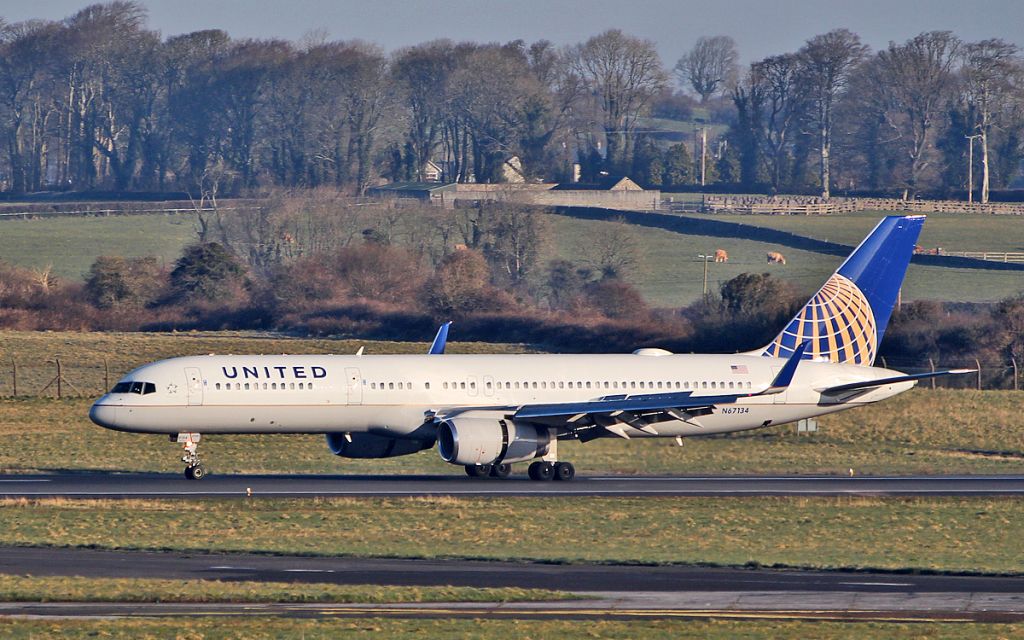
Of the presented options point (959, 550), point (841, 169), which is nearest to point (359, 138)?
point (841, 169)

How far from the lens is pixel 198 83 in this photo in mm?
190000

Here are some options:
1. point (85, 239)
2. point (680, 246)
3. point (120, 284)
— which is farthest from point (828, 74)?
point (120, 284)

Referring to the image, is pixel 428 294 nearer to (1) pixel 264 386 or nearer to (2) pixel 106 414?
(1) pixel 264 386

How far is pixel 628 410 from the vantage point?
44375mm

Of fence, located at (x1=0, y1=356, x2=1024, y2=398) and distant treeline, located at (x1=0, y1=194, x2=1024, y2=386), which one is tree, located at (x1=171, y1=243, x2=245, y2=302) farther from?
fence, located at (x1=0, y1=356, x2=1024, y2=398)

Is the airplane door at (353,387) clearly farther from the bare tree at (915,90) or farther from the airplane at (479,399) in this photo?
the bare tree at (915,90)

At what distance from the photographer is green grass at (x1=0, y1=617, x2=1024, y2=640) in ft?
73.2

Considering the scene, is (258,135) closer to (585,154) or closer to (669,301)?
(585,154)

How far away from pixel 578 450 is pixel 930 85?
134807mm

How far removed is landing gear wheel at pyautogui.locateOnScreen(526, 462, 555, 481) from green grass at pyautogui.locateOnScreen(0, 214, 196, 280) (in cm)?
7502

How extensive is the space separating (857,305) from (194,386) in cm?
2267

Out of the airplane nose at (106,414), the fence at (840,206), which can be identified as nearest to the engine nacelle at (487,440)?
the airplane nose at (106,414)

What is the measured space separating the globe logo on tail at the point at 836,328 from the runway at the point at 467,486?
21.2 feet

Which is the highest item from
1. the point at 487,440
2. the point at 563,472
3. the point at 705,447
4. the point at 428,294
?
the point at 428,294
